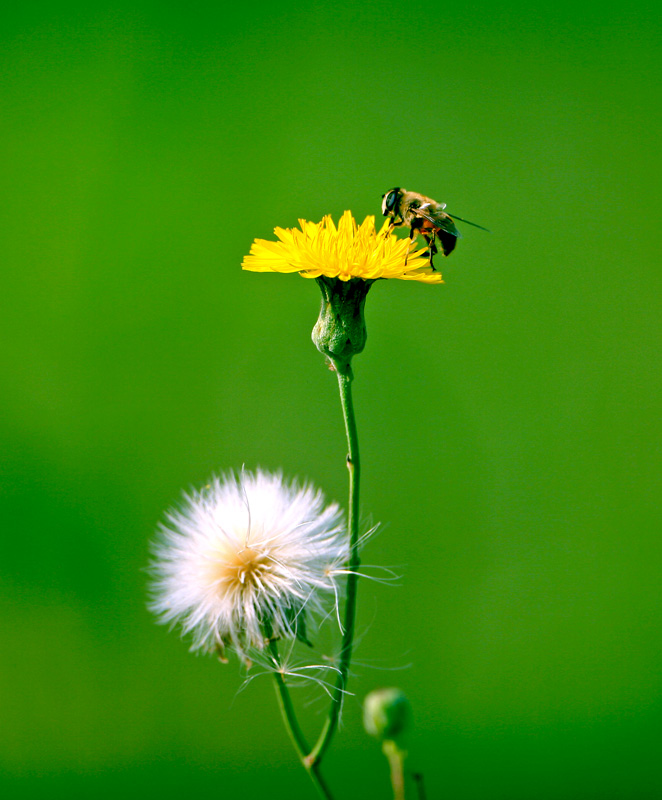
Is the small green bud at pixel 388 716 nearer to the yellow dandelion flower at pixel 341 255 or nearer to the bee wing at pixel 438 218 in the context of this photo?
the yellow dandelion flower at pixel 341 255

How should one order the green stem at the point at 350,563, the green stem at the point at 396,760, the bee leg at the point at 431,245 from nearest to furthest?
the green stem at the point at 396,760, the green stem at the point at 350,563, the bee leg at the point at 431,245

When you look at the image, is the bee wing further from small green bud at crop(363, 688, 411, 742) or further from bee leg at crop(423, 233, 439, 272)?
small green bud at crop(363, 688, 411, 742)

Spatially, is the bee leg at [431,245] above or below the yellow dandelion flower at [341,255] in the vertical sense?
above

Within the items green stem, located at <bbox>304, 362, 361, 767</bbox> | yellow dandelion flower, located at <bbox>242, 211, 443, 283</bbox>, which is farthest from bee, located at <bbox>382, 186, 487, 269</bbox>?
green stem, located at <bbox>304, 362, 361, 767</bbox>

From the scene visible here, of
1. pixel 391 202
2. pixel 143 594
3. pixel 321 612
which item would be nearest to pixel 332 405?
pixel 143 594

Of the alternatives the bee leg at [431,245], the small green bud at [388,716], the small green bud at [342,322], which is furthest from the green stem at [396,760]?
the bee leg at [431,245]

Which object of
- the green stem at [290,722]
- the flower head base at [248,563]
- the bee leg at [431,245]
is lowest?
the green stem at [290,722]

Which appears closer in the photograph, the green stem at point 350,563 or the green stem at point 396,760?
the green stem at point 396,760
